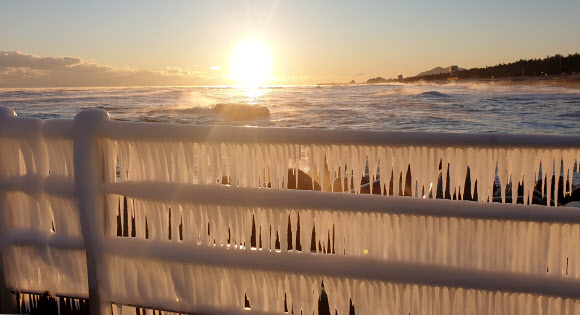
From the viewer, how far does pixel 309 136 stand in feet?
6.48

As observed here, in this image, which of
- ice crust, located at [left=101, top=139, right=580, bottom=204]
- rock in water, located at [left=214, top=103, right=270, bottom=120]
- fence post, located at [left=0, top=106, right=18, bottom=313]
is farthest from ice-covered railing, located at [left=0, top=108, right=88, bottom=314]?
rock in water, located at [left=214, top=103, right=270, bottom=120]

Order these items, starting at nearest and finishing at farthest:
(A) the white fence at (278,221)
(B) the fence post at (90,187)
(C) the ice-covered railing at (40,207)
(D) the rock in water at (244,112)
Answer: (A) the white fence at (278,221) < (B) the fence post at (90,187) < (C) the ice-covered railing at (40,207) < (D) the rock in water at (244,112)

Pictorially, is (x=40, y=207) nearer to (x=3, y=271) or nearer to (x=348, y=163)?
(x=3, y=271)

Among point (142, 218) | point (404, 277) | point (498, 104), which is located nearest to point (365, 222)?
point (404, 277)

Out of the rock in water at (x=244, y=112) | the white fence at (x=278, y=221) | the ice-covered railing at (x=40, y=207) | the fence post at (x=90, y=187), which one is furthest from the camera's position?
the rock in water at (x=244, y=112)

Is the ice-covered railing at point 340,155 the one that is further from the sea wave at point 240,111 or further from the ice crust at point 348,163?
the sea wave at point 240,111

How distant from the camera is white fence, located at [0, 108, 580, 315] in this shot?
6.26 ft

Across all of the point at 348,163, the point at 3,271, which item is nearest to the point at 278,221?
the point at 348,163

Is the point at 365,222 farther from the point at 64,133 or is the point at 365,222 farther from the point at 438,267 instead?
the point at 64,133

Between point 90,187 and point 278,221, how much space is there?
95 centimetres

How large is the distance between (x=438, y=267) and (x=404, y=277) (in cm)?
15

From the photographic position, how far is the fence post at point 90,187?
85.4 inches

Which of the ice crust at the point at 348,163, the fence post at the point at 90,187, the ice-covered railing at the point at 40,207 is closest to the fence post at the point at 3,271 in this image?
the ice-covered railing at the point at 40,207

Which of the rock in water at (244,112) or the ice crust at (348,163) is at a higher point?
the ice crust at (348,163)
